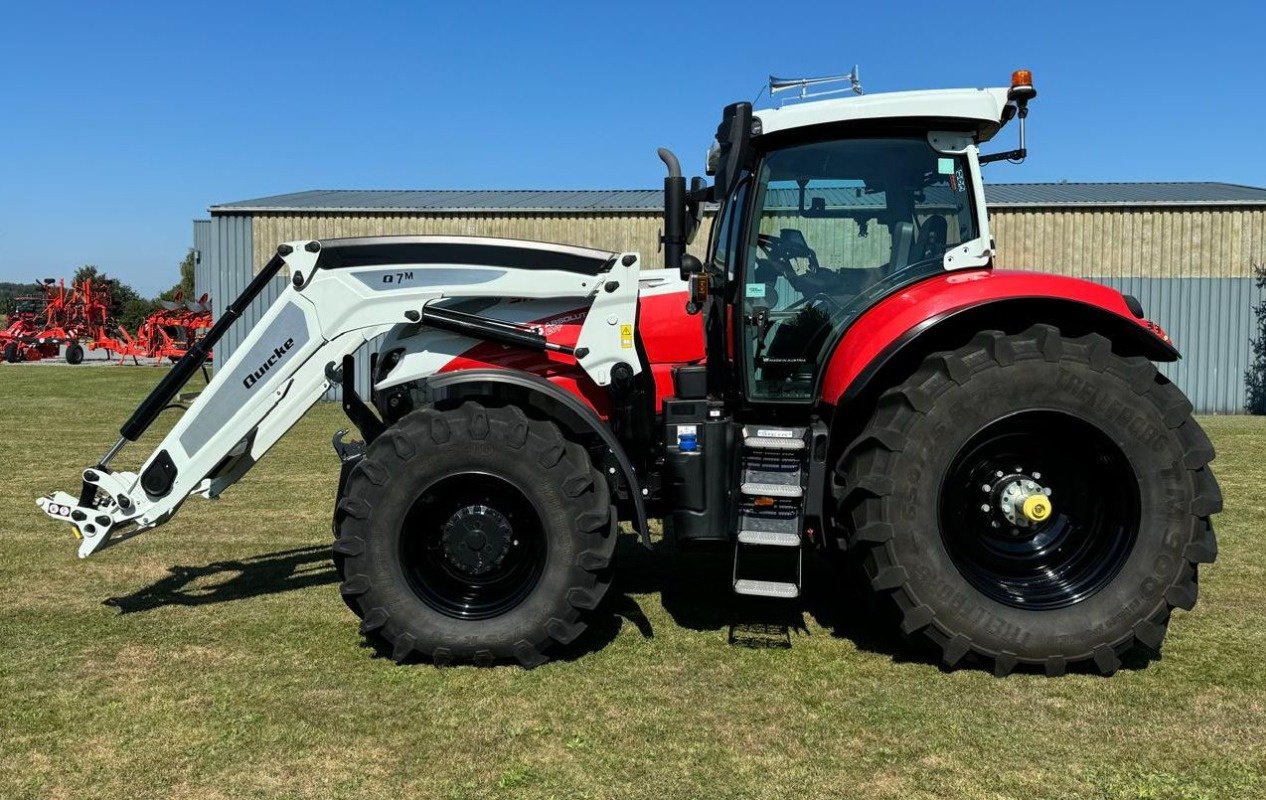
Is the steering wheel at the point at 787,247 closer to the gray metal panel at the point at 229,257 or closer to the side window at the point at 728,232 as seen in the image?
the side window at the point at 728,232

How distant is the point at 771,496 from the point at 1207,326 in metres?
18.6

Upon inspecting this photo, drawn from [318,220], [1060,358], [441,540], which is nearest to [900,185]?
[1060,358]

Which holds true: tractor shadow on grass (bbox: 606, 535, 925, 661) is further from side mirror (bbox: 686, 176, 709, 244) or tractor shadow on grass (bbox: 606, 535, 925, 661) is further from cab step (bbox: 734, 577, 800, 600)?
side mirror (bbox: 686, 176, 709, 244)

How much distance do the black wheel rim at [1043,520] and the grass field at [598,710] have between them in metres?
0.45

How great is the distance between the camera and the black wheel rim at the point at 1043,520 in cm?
458

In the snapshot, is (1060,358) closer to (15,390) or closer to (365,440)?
(365,440)

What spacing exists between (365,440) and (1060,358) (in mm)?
3642

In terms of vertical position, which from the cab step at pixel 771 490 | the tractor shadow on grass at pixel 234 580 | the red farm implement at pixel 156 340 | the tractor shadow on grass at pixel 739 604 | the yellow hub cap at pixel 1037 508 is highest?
the red farm implement at pixel 156 340

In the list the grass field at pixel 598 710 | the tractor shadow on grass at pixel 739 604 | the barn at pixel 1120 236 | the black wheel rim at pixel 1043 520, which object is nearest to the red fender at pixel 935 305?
the black wheel rim at pixel 1043 520

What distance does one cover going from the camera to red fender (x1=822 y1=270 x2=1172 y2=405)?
4.50 meters

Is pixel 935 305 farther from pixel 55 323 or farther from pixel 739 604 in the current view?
pixel 55 323

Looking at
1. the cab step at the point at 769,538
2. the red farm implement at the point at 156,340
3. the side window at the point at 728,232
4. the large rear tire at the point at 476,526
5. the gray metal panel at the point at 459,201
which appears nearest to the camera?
the large rear tire at the point at 476,526

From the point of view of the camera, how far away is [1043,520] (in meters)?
4.60

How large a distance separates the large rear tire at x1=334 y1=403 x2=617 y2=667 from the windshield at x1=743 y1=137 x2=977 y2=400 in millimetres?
1127
